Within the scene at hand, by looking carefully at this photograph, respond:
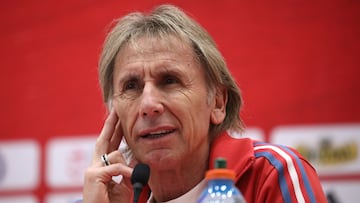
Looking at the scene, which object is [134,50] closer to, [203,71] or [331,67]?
[203,71]

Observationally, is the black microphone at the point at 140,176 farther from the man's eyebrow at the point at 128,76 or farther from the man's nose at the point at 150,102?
the man's eyebrow at the point at 128,76

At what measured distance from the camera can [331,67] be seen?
3000 millimetres

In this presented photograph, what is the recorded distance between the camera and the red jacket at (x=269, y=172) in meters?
1.82

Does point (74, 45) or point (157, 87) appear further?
point (74, 45)

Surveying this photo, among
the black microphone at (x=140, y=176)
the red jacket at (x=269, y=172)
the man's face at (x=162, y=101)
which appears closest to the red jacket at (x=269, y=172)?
the red jacket at (x=269, y=172)

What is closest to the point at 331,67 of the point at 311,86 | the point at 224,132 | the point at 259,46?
the point at 311,86

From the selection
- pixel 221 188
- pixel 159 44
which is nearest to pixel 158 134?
pixel 159 44

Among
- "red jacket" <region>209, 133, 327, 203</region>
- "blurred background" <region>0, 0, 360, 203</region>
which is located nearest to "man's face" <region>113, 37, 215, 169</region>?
"red jacket" <region>209, 133, 327, 203</region>

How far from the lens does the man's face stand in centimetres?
192

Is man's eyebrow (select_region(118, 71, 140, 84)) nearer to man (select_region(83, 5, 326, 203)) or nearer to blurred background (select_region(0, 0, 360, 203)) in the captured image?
man (select_region(83, 5, 326, 203))

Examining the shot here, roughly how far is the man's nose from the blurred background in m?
0.95

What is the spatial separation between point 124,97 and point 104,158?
212mm

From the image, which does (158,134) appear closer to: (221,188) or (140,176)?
(140,176)

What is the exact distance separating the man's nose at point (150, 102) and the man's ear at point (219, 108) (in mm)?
241
